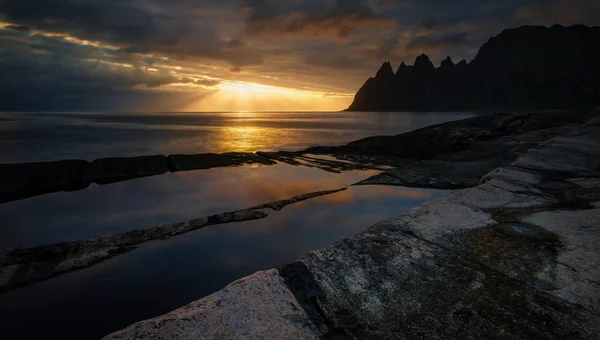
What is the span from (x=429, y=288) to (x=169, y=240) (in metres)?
8.57

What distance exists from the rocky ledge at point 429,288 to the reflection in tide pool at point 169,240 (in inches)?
141

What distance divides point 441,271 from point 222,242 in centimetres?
713

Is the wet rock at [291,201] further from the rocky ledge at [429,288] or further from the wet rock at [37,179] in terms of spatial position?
the wet rock at [37,179]

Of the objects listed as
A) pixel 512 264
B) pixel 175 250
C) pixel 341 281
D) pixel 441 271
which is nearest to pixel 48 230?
pixel 175 250

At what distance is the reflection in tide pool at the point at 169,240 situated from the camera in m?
6.91

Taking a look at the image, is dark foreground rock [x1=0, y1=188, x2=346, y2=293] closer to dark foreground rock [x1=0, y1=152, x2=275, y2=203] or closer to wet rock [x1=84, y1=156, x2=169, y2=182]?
dark foreground rock [x1=0, y1=152, x2=275, y2=203]

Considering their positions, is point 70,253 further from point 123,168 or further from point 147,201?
point 123,168

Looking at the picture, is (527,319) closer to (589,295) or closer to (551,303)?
(551,303)

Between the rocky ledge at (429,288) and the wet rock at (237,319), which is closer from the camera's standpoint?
the wet rock at (237,319)

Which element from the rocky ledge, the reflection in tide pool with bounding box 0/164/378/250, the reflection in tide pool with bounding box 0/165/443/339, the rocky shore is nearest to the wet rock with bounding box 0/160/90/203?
the reflection in tide pool with bounding box 0/164/378/250

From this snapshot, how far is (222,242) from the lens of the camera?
1032cm

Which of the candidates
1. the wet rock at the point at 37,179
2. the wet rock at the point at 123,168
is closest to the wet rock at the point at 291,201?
the wet rock at the point at 37,179

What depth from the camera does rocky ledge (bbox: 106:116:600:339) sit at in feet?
12.8

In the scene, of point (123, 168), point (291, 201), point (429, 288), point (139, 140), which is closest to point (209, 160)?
point (123, 168)
